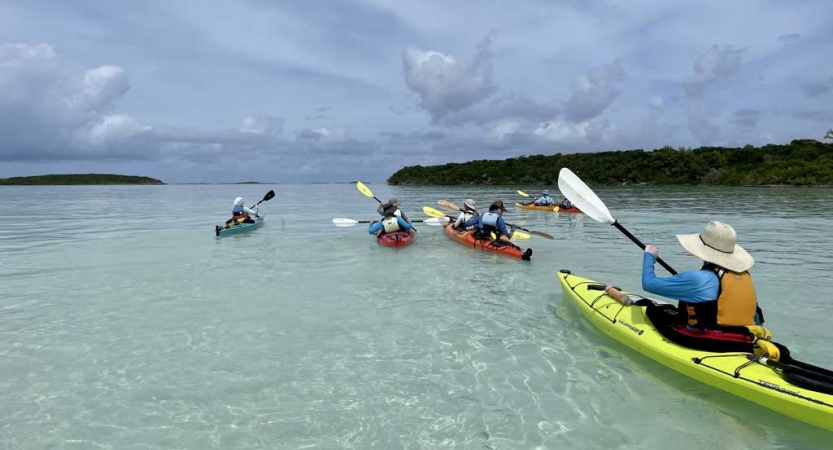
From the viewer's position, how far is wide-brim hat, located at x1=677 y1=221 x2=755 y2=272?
533cm

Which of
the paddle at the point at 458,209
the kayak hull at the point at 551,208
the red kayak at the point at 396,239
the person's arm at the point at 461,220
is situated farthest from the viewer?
the kayak hull at the point at 551,208

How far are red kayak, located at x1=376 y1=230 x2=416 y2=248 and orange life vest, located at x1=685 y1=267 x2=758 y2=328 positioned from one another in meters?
10.6

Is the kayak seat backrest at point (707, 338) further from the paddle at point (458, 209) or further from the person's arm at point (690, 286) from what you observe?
the paddle at point (458, 209)

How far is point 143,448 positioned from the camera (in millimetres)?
4496

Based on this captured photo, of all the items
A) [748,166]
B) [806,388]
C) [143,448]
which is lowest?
[143,448]

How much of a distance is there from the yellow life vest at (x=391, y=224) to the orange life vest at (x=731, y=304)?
1111 centimetres

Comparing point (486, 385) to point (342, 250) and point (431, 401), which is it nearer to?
point (431, 401)

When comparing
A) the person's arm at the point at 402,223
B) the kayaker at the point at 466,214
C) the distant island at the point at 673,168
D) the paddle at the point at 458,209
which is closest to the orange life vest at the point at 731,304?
the paddle at the point at 458,209

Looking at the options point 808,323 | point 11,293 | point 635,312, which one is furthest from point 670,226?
point 11,293

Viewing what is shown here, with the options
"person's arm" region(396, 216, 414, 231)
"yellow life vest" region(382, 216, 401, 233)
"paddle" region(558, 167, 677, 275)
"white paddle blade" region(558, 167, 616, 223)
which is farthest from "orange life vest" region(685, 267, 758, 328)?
"yellow life vest" region(382, 216, 401, 233)

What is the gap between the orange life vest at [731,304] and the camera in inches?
210

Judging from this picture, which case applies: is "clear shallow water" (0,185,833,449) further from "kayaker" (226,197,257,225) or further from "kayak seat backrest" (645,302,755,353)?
"kayaker" (226,197,257,225)

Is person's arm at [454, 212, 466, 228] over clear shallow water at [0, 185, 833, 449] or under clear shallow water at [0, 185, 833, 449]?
over

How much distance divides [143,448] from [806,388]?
645cm
